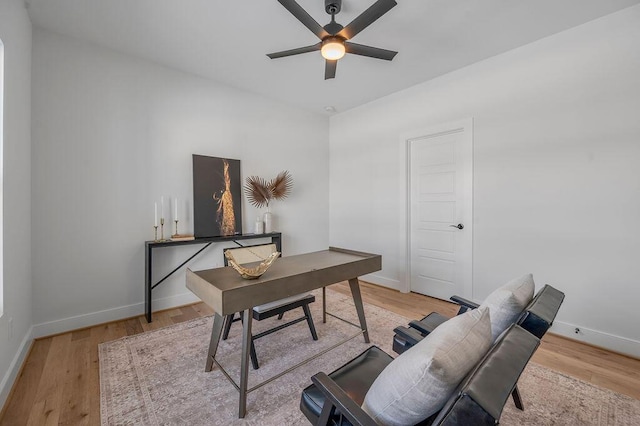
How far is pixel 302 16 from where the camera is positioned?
1947 millimetres

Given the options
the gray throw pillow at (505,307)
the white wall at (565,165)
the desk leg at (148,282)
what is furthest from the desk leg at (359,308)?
the desk leg at (148,282)

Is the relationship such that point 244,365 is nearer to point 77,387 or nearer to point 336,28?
point 77,387

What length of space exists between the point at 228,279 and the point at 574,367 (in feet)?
8.76

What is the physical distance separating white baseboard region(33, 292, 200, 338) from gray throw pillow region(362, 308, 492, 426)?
119 inches

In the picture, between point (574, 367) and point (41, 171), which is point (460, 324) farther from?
point (41, 171)

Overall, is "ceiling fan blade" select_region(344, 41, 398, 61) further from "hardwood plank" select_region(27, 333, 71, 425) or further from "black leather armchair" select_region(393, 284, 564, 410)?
"hardwood plank" select_region(27, 333, 71, 425)

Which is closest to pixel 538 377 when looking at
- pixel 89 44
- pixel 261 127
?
pixel 261 127

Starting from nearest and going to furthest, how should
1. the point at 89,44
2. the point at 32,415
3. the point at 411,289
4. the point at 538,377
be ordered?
the point at 32,415, the point at 538,377, the point at 89,44, the point at 411,289

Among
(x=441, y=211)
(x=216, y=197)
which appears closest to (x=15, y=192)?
(x=216, y=197)

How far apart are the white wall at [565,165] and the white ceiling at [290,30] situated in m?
0.24

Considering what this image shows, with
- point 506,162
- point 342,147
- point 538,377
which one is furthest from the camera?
point 342,147

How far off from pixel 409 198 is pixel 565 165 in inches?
65.8

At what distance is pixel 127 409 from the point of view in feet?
5.53

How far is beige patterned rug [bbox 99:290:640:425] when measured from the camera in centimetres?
164
